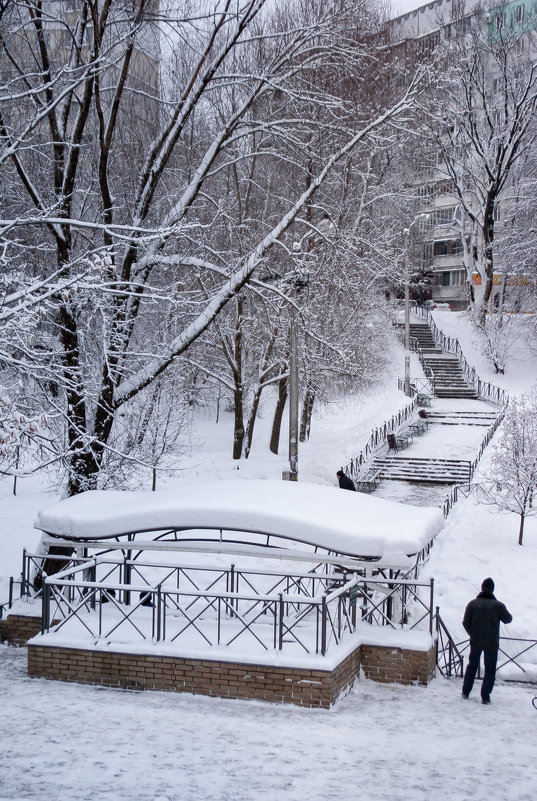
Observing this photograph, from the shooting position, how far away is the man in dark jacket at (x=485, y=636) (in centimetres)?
1005

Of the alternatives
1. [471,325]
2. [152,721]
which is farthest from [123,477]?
[471,325]

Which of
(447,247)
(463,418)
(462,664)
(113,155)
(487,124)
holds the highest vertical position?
(487,124)

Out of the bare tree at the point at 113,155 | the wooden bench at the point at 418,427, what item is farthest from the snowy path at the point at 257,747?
the wooden bench at the point at 418,427

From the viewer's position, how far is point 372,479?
85.5ft

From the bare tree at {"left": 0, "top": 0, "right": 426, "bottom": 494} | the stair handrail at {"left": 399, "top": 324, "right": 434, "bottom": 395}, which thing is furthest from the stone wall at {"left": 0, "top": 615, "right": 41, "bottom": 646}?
the stair handrail at {"left": 399, "top": 324, "right": 434, "bottom": 395}

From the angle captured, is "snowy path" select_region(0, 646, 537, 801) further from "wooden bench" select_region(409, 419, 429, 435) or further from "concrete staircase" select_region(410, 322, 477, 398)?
"concrete staircase" select_region(410, 322, 477, 398)

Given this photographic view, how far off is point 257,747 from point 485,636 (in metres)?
3.36

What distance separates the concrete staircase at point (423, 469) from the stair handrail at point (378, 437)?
0.63 meters

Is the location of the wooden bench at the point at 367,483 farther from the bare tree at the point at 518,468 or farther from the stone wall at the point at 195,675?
the stone wall at the point at 195,675

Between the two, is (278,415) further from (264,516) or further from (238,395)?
(264,516)

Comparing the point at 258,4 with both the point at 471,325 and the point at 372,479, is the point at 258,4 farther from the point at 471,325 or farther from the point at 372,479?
the point at 471,325

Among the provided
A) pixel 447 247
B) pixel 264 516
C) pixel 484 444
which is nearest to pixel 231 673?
pixel 264 516

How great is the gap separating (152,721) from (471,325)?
137ft

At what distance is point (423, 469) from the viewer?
27547 mm
